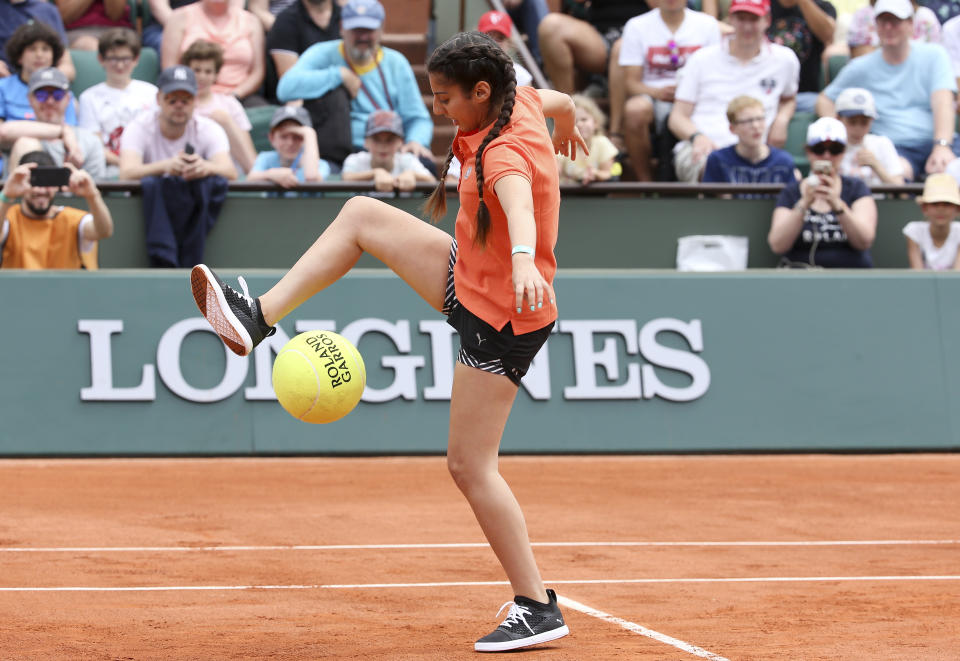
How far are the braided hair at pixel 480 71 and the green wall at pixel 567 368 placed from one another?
5546 mm

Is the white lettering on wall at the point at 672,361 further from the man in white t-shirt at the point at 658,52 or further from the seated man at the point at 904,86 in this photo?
the seated man at the point at 904,86

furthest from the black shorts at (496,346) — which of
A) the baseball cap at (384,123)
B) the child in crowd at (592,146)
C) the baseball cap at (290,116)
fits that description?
the baseball cap at (290,116)

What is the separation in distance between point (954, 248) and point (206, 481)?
249 inches

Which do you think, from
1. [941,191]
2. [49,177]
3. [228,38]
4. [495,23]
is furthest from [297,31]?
[941,191]

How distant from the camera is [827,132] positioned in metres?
10.6

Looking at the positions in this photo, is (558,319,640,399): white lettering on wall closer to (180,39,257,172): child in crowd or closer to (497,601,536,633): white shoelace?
(180,39,257,172): child in crowd

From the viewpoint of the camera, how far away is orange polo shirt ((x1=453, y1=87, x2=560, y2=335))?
4.34 metres

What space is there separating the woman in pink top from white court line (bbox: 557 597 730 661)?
8047 mm

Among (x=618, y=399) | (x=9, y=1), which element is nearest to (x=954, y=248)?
(x=618, y=399)

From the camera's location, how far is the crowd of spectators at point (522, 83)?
1048cm

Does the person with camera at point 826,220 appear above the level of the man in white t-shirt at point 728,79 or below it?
below

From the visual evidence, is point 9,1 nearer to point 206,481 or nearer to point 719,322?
point 206,481

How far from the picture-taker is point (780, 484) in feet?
29.2

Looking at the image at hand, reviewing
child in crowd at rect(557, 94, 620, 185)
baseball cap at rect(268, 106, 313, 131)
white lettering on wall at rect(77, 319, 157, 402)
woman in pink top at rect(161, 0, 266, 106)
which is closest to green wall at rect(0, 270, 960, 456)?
white lettering on wall at rect(77, 319, 157, 402)
